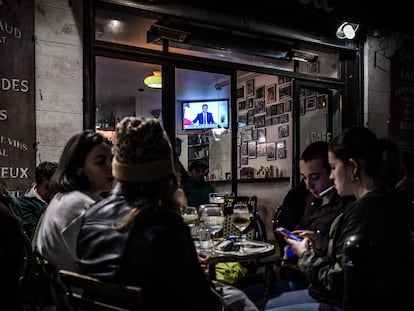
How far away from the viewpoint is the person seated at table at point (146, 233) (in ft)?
4.58

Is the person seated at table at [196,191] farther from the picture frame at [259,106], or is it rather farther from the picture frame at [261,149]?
the picture frame at [259,106]

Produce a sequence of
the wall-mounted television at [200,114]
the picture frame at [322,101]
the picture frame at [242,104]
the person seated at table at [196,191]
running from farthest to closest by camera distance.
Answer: the picture frame at [242,104] < the wall-mounted television at [200,114] < the picture frame at [322,101] < the person seated at table at [196,191]

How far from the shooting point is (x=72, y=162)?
7.63 ft

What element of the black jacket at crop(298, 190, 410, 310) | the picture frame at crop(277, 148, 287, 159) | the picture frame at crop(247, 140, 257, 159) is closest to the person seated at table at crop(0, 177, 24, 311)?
the black jacket at crop(298, 190, 410, 310)

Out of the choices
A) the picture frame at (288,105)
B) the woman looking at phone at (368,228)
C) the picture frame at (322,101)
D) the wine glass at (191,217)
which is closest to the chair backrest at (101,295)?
the woman looking at phone at (368,228)

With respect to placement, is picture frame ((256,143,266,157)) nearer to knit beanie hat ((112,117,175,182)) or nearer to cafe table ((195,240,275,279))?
cafe table ((195,240,275,279))

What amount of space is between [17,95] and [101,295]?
2.95m

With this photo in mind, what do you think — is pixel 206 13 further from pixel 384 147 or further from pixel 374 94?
pixel 384 147

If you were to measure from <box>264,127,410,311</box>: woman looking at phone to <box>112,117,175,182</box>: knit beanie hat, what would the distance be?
67 cm

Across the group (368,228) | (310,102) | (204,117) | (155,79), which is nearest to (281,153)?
(310,102)

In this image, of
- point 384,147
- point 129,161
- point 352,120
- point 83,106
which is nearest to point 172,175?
point 129,161

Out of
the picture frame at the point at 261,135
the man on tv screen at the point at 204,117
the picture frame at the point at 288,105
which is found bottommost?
the picture frame at the point at 261,135

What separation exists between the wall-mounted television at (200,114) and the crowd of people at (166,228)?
492 centimetres

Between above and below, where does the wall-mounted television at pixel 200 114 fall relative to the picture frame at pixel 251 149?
above
